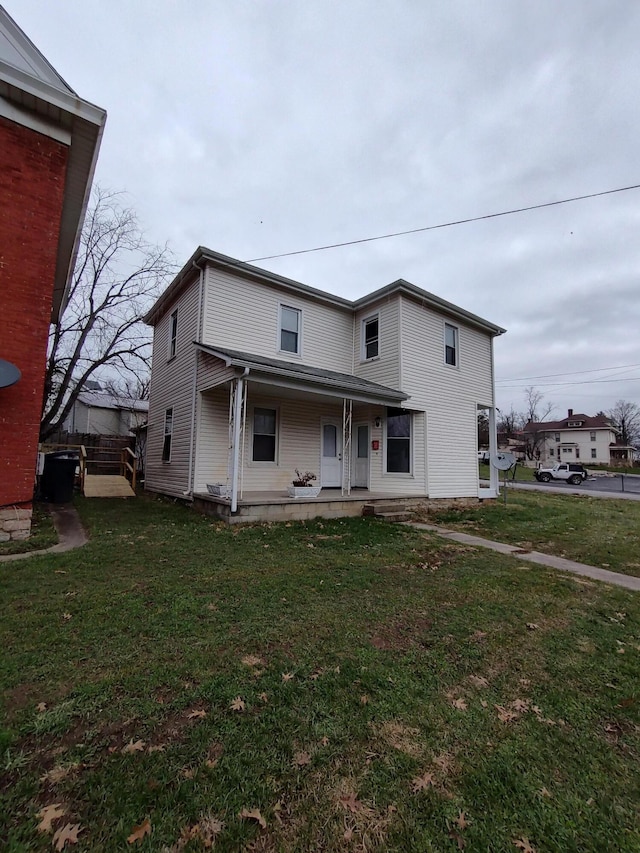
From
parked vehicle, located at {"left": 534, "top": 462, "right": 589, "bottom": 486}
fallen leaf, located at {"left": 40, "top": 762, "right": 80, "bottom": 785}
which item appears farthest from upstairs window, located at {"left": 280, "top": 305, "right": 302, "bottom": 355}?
parked vehicle, located at {"left": 534, "top": 462, "right": 589, "bottom": 486}

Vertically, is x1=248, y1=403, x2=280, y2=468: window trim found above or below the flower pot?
above

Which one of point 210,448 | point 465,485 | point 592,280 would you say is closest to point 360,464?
point 465,485

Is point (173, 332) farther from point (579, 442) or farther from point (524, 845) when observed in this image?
point (579, 442)

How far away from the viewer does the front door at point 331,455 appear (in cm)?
1206

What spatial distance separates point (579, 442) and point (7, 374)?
219ft

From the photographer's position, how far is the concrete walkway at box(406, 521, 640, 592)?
5.38 metres

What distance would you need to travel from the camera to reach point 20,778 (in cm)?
186

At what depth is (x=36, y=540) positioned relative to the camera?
610cm

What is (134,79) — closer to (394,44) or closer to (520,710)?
(394,44)

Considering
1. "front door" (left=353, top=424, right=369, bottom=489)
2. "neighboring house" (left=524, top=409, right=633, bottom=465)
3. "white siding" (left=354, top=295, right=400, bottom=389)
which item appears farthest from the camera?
"neighboring house" (left=524, top=409, right=633, bottom=465)

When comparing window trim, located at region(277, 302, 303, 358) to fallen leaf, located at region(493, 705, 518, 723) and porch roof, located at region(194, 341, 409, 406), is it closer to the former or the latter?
porch roof, located at region(194, 341, 409, 406)

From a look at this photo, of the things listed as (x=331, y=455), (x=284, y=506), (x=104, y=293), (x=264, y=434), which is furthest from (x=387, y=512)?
(x=104, y=293)

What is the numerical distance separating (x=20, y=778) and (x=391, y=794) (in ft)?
5.59

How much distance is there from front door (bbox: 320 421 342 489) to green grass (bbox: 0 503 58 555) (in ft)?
22.4
